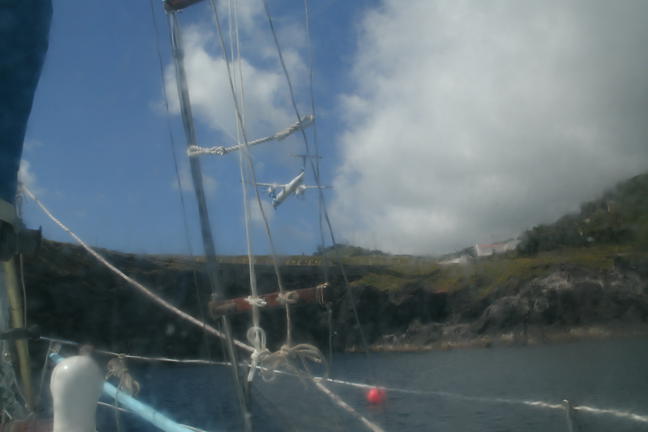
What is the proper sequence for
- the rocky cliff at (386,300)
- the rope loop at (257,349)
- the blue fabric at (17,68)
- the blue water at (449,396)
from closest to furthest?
the blue fabric at (17,68) → the rope loop at (257,349) → the blue water at (449,396) → the rocky cliff at (386,300)

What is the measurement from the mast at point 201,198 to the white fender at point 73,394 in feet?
3.74

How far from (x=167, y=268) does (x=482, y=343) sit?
29054 mm

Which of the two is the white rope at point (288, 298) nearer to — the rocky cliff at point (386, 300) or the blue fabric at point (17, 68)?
the blue fabric at point (17, 68)

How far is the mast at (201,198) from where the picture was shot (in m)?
3.24

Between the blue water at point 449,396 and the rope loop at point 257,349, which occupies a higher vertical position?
the rope loop at point 257,349

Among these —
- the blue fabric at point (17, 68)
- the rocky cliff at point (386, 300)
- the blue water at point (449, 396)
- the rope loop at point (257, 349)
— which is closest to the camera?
the blue fabric at point (17, 68)

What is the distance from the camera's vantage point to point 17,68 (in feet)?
6.98

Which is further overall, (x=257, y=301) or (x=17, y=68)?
(x=257, y=301)

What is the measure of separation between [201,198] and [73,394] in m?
1.84

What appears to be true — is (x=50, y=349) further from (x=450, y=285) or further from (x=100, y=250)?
(x=450, y=285)

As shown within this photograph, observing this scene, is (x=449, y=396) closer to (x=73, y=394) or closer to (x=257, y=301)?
(x=257, y=301)

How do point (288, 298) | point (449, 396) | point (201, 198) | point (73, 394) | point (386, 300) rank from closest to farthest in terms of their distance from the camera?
point (73, 394) → point (449, 396) → point (288, 298) → point (201, 198) → point (386, 300)

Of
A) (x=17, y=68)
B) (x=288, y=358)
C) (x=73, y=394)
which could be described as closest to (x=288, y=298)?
(x=288, y=358)

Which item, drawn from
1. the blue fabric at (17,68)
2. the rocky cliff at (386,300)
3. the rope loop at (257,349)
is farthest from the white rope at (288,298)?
the rocky cliff at (386,300)
